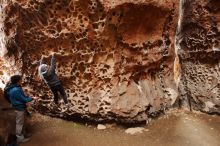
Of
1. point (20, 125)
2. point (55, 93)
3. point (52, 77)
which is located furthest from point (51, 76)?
point (20, 125)

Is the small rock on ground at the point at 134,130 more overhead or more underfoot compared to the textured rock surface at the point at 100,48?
more underfoot

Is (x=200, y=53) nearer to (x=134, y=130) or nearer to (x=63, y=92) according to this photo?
(x=134, y=130)

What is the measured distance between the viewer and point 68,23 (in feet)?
21.6

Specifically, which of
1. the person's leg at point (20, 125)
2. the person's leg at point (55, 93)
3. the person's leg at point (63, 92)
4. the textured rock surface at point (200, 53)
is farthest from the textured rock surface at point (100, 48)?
the person's leg at point (20, 125)

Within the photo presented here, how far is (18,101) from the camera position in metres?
5.82

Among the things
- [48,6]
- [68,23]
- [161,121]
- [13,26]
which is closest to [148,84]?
[161,121]

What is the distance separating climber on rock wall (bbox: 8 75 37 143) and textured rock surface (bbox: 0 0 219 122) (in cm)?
116

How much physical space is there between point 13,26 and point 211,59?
179 inches

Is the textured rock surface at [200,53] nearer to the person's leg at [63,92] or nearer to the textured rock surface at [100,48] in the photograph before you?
the textured rock surface at [100,48]

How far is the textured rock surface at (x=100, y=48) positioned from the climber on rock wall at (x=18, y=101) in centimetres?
116

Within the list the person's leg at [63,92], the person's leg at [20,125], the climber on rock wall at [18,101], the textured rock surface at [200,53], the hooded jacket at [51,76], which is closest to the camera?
the climber on rock wall at [18,101]

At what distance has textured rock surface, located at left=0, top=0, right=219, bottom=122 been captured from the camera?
21.5 ft

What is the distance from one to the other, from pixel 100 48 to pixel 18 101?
6.27 ft

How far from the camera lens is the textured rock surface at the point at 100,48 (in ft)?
21.5
